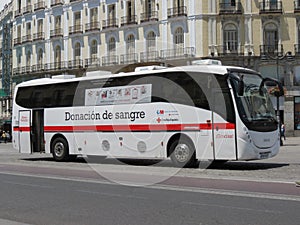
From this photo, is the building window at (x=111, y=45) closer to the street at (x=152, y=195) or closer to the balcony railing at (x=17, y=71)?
the balcony railing at (x=17, y=71)

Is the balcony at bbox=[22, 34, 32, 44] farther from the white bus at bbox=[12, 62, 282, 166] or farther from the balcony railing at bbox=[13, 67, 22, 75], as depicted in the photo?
the white bus at bbox=[12, 62, 282, 166]

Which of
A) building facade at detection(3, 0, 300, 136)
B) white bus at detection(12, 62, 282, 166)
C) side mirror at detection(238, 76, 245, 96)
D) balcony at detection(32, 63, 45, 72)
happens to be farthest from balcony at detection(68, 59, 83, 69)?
side mirror at detection(238, 76, 245, 96)

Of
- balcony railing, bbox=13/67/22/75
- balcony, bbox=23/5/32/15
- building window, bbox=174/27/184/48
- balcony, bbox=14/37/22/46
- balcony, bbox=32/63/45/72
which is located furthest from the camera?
balcony, bbox=14/37/22/46

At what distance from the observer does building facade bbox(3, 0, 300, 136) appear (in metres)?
49.1

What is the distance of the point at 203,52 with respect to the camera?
48938mm

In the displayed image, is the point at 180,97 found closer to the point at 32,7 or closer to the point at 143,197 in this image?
the point at 143,197

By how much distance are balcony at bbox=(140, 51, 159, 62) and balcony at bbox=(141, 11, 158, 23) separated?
133 inches

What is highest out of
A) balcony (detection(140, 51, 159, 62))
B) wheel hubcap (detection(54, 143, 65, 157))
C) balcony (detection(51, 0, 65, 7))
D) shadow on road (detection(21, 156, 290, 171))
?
balcony (detection(51, 0, 65, 7))

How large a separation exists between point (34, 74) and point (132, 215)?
53951mm

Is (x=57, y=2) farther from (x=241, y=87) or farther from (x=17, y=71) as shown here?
(x=241, y=87)

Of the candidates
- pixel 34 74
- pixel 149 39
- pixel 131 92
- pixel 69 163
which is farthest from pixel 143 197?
pixel 34 74

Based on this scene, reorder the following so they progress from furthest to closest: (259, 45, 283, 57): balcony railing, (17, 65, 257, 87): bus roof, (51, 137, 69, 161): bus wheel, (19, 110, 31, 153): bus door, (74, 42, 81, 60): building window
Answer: (74, 42, 81, 60): building window → (259, 45, 283, 57): balcony railing → (19, 110, 31, 153): bus door → (51, 137, 69, 161): bus wheel → (17, 65, 257, 87): bus roof

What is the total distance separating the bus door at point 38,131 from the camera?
23.9 m

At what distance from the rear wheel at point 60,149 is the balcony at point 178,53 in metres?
27.1
